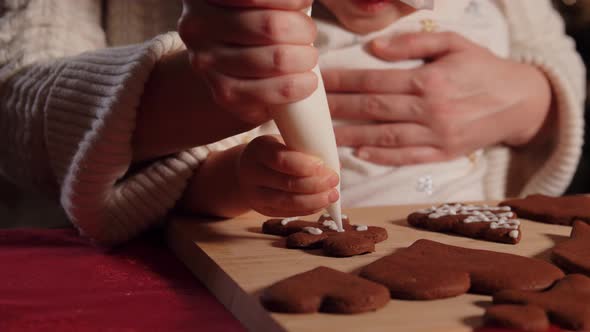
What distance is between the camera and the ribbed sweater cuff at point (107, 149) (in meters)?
0.71

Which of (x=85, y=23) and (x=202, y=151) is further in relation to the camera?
(x=85, y=23)

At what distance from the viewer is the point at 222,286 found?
0.55 m

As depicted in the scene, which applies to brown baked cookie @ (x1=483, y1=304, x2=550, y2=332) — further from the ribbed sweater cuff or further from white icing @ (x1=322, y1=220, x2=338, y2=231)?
the ribbed sweater cuff

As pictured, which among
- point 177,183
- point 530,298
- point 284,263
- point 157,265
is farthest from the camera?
point 177,183

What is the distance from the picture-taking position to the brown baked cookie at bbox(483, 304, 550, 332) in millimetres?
423

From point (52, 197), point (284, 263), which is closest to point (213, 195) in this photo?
point (284, 263)

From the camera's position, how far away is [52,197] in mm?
945

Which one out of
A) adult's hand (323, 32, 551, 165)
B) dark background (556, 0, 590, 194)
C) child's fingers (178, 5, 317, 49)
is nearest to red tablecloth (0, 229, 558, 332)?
child's fingers (178, 5, 317, 49)

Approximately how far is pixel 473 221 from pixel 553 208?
126mm

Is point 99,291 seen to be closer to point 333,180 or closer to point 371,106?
point 333,180

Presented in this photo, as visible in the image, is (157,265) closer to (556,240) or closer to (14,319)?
(14,319)

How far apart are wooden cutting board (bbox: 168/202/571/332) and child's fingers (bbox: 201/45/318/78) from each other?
16cm

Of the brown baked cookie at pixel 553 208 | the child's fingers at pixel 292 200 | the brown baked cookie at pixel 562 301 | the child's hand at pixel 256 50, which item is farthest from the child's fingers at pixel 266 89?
the brown baked cookie at pixel 553 208

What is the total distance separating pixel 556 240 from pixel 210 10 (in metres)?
0.39
